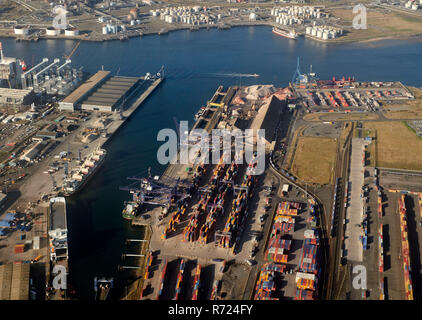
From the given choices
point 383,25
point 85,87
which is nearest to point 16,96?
point 85,87

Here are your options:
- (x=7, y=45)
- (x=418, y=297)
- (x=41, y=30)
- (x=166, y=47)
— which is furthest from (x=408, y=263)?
(x=41, y=30)

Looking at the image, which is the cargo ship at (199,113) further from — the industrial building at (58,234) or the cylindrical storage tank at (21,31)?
the cylindrical storage tank at (21,31)

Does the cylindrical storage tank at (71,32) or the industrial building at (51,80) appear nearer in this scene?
the industrial building at (51,80)

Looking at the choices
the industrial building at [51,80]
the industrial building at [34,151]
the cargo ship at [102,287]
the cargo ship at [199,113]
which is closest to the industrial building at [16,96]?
the industrial building at [51,80]

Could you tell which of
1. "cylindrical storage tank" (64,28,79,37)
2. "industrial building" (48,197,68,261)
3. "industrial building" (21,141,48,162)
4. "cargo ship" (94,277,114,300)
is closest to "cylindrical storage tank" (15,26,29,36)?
"cylindrical storage tank" (64,28,79,37)

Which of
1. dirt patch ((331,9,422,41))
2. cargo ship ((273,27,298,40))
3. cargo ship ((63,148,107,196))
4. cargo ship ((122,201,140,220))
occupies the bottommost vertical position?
cargo ship ((122,201,140,220))

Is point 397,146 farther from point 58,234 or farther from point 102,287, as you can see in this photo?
point 58,234

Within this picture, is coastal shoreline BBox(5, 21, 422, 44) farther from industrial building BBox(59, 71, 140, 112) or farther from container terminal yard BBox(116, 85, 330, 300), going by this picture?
container terminal yard BBox(116, 85, 330, 300)
